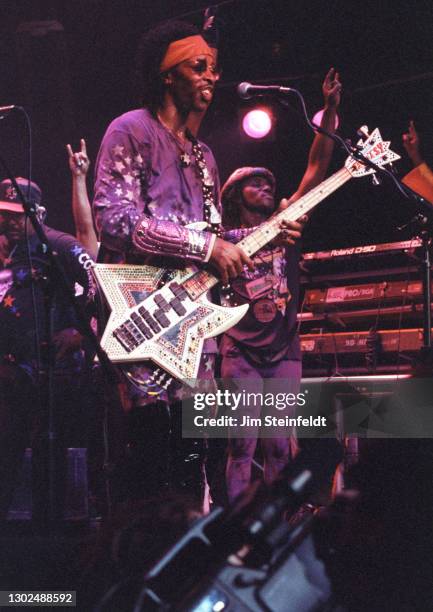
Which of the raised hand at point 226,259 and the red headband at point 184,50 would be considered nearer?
the raised hand at point 226,259

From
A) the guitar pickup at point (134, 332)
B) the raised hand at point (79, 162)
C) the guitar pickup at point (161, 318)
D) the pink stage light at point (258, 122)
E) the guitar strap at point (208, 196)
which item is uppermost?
the pink stage light at point (258, 122)

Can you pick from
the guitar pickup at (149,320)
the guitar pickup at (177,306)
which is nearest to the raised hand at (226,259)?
the guitar pickup at (177,306)

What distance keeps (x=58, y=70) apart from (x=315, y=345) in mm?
2455

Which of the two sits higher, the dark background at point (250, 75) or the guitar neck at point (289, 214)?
the dark background at point (250, 75)

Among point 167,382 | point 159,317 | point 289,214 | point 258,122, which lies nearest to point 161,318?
point 159,317

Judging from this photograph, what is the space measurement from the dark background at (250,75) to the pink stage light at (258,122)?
10cm

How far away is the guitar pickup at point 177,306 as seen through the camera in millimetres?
2445

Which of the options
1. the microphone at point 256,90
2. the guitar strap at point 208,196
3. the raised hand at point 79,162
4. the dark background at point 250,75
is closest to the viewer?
the guitar strap at point 208,196

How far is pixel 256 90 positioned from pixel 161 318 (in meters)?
1.20

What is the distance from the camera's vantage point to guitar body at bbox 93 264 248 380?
7.72 ft

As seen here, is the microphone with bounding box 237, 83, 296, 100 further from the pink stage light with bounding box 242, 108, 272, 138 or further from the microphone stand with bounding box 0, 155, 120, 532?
the pink stage light with bounding box 242, 108, 272, 138

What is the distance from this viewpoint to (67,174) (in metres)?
4.82

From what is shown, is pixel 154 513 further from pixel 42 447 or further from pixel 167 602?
pixel 42 447

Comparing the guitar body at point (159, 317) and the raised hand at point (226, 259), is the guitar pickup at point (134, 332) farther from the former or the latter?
the raised hand at point (226, 259)
